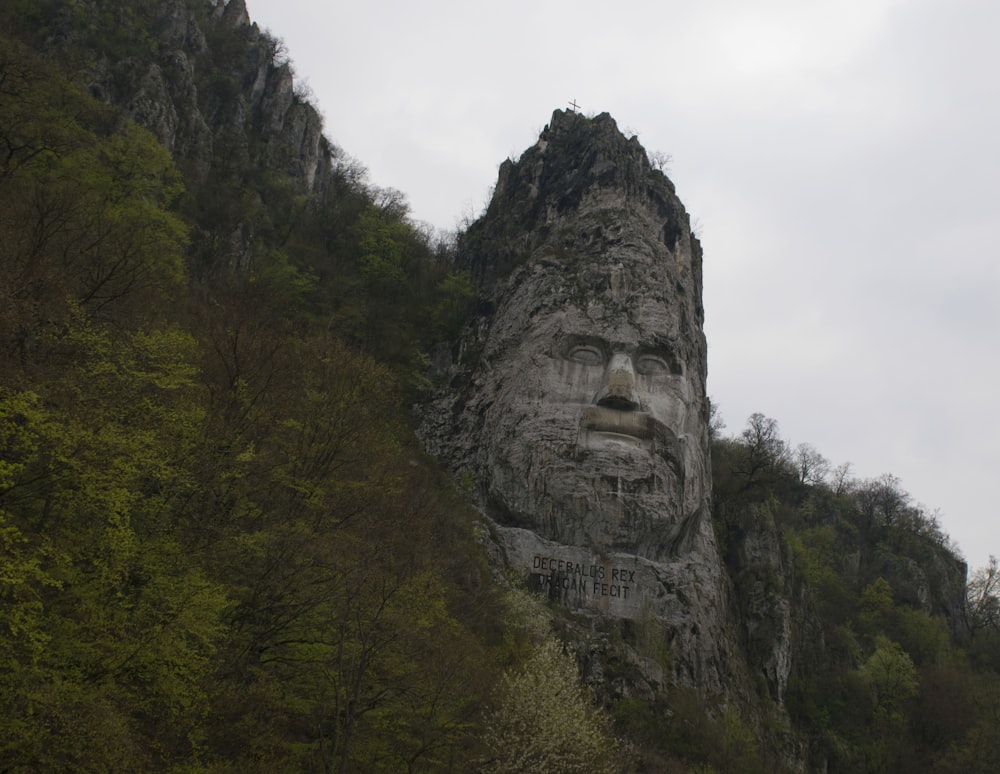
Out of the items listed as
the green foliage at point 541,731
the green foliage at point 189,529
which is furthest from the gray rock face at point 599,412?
the green foliage at point 541,731

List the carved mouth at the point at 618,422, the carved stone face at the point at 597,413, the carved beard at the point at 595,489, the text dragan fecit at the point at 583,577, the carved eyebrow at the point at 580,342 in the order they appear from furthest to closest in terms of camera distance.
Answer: the carved eyebrow at the point at 580,342 → the carved mouth at the point at 618,422 → the carved stone face at the point at 597,413 → the carved beard at the point at 595,489 → the text dragan fecit at the point at 583,577

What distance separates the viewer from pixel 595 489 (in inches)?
1093

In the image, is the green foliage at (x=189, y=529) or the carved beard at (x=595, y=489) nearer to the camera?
the green foliage at (x=189, y=529)

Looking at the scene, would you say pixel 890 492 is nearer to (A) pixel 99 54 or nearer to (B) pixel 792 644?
(B) pixel 792 644

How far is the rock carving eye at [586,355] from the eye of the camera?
30.3 m

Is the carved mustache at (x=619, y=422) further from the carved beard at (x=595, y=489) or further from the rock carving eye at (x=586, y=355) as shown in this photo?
the rock carving eye at (x=586, y=355)

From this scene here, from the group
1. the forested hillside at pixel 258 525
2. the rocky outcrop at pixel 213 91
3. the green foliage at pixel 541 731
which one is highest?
the rocky outcrop at pixel 213 91

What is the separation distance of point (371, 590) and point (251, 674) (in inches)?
90.2

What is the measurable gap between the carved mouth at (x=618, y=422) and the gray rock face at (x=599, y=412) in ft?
0.16

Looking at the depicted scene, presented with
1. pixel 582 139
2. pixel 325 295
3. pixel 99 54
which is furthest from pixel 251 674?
pixel 99 54

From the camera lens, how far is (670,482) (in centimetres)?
2867

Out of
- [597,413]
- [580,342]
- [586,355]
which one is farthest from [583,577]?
[580,342]

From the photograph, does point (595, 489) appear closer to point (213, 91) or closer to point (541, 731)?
point (541, 731)

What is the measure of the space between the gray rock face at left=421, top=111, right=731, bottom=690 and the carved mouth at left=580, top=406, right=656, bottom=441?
5cm
